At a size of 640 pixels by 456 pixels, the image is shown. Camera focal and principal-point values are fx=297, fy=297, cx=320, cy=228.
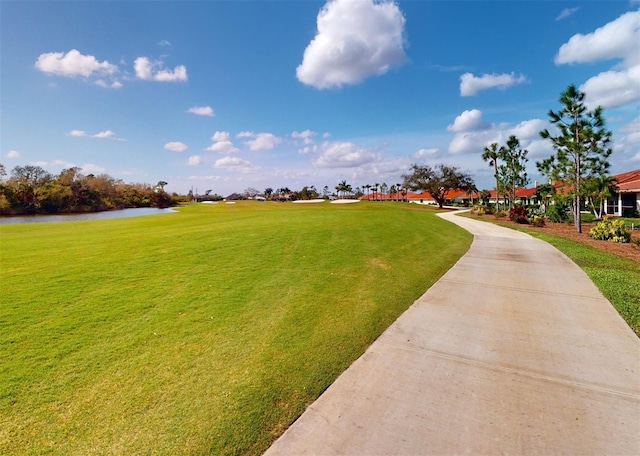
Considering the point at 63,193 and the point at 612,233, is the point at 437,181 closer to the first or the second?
the point at 612,233

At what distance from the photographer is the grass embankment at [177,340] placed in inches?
97.7

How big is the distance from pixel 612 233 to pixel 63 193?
6797 cm

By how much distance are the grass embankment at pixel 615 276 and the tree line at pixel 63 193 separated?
6211 cm

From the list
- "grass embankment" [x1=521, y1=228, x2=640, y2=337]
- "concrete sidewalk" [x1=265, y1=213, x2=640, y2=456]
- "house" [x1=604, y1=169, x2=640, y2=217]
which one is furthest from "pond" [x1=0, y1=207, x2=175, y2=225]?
"house" [x1=604, y1=169, x2=640, y2=217]

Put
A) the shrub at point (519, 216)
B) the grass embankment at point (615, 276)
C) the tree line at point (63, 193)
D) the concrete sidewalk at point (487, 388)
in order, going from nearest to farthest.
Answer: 1. the concrete sidewalk at point (487, 388)
2. the grass embankment at point (615, 276)
3. the shrub at point (519, 216)
4. the tree line at point (63, 193)

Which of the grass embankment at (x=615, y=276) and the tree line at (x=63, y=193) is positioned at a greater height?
the tree line at (x=63, y=193)

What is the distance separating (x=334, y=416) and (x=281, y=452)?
565mm

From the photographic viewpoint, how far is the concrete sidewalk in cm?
238

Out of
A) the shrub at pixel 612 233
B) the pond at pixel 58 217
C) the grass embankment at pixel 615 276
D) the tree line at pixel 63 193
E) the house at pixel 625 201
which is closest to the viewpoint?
the grass embankment at pixel 615 276

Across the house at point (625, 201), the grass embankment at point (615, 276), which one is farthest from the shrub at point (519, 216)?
the grass embankment at point (615, 276)

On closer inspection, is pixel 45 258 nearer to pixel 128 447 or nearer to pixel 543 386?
pixel 128 447

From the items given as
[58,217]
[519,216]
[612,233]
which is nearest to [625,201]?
[519,216]

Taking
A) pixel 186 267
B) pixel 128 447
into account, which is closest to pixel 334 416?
pixel 128 447

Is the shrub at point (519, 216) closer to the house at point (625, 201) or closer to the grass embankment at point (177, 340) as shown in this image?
the house at point (625, 201)
